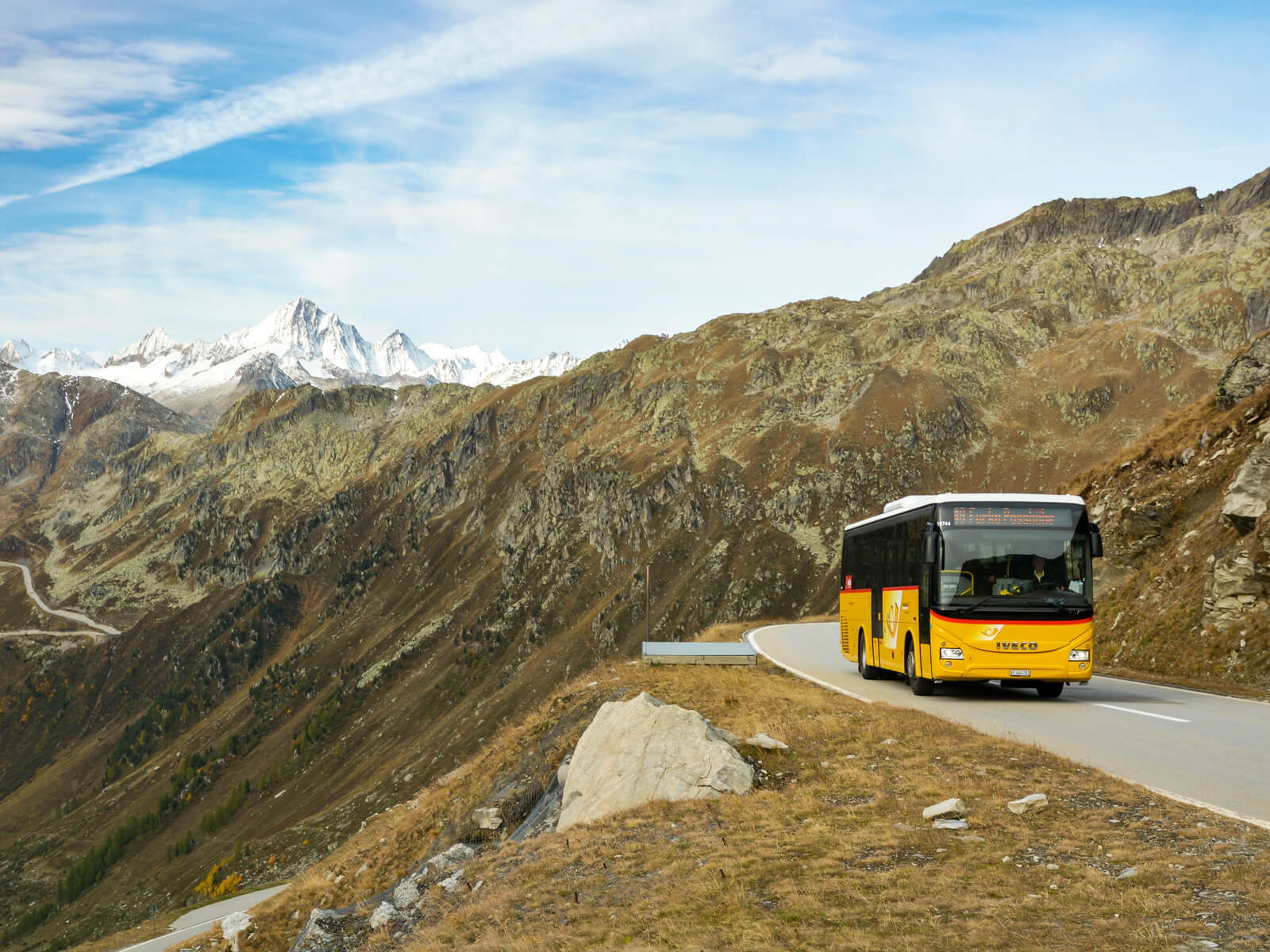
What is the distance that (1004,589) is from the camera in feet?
68.1

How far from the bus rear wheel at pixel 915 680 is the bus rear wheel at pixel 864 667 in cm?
390

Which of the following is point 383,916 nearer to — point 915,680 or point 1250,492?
point 915,680

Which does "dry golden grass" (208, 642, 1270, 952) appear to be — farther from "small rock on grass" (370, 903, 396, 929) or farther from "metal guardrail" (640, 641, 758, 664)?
"metal guardrail" (640, 641, 758, 664)

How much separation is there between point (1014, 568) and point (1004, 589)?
57cm

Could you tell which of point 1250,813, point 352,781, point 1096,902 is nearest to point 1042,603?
→ point 1250,813

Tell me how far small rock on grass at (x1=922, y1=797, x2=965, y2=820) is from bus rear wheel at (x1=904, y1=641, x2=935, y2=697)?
11.4m

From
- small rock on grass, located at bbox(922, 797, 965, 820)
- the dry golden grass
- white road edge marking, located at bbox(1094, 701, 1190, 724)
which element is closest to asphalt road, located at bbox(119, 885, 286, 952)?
the dry golden grass

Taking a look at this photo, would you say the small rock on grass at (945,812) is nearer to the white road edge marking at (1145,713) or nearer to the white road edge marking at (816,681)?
the white road edge marking at (816,681)

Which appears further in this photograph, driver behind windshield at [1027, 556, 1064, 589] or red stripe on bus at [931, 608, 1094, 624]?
driver behind windshield at [1027, 556, 1064, 589]


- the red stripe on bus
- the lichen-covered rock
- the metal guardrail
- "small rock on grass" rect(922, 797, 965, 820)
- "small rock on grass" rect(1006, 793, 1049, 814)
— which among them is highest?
the lichen-covered rock

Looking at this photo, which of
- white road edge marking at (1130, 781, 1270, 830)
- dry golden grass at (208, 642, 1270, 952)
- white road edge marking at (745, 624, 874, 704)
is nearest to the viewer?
dry golden grass at (208, 642, 1270, 952)

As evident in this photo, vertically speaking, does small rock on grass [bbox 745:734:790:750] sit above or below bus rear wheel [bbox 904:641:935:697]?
above

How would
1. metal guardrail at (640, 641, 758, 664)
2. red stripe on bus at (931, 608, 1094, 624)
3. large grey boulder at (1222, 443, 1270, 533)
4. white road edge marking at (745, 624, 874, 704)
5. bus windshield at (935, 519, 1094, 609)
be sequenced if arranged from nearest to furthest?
red stripe on bus at (931, 608, 1094, 624) → bus windshield at (935, 519, 1094, 609) → white road edge marking at (745, 624, 874, 704) → large grey boulder at (1222, 443, 1270, 533) → metal guardrail at (640, 641, 758, 664)

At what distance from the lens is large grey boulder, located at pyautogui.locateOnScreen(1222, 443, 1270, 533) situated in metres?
26.7
